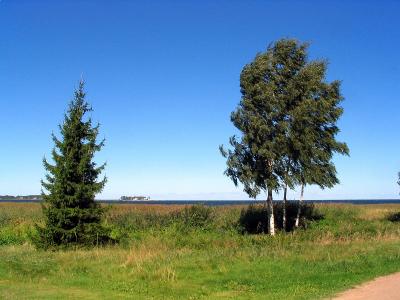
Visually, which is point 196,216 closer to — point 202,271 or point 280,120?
point 280,120

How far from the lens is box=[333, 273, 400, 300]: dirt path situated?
1148 centimetres

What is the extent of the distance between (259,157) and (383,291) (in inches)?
872

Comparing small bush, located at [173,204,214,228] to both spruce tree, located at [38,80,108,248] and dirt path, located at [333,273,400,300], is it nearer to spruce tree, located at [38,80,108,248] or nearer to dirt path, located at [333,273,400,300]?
spruce tree, located at [38,80,108,248]

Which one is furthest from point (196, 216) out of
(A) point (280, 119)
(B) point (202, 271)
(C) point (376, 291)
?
(C) point (376, 291)

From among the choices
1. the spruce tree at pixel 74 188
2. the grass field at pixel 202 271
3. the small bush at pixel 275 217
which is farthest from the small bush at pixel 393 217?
the spruce tree at pixel 74 188

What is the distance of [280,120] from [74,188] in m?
15.8

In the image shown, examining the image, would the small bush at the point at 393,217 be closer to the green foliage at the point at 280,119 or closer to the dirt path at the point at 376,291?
the green foliage at the point at 280,119

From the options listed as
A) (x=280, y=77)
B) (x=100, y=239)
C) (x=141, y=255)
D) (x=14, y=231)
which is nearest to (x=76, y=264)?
(x=141, y=255)

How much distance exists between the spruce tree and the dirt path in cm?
1463

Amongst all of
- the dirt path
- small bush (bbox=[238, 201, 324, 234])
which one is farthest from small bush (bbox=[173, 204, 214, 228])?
the dirt path

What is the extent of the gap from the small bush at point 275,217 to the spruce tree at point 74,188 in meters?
16.7

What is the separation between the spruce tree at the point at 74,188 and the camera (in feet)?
77.7

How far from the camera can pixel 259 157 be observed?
34.0 meters

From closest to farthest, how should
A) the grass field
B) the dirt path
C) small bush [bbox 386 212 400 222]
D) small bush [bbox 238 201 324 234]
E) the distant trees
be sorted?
1. the dirt path
2. the grass field
3. the distant trees
4. small bush [bbox 238 201 324 234]
5. small bush [bbox 386 212 400 222]
